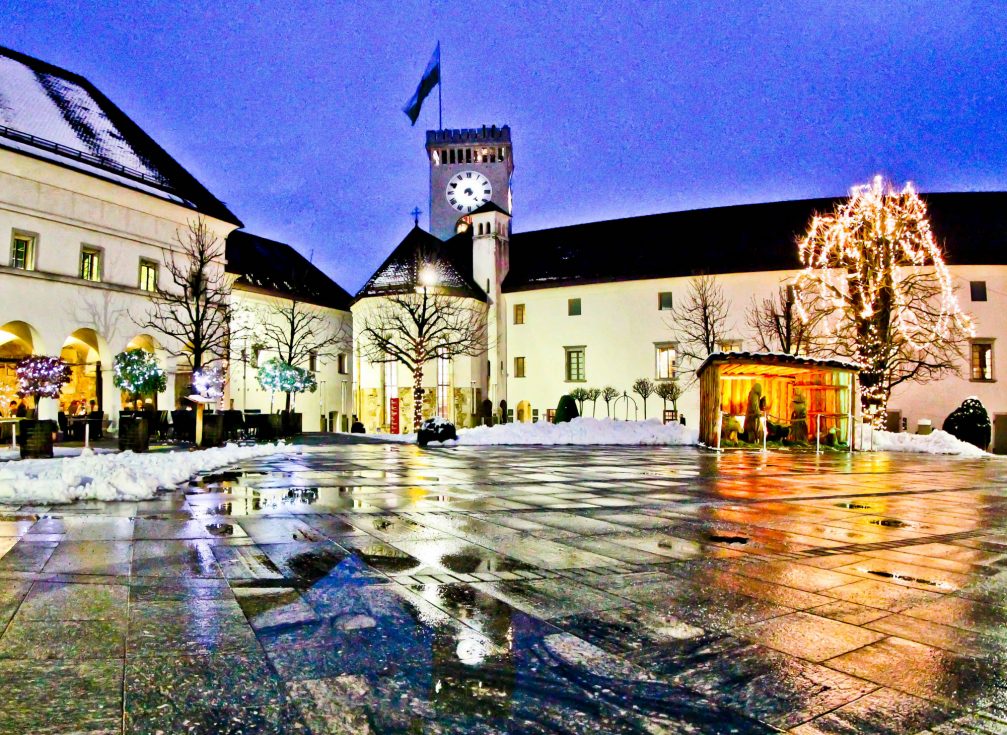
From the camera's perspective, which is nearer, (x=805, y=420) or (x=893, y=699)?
(x=893, y=699)

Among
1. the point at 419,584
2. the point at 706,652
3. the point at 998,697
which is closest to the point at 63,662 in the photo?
the point at 419,584

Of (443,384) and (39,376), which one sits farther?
(443,384)

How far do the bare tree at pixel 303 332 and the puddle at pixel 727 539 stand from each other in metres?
42.6

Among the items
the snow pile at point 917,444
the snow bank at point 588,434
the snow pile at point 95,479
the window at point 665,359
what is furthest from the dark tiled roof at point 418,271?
the snow pile at point 95,479

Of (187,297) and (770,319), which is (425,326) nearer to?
(187,297)

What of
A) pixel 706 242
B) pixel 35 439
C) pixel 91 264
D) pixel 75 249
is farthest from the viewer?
pixel 706 242

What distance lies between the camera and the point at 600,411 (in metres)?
49.2

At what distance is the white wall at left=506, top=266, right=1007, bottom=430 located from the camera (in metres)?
42.1

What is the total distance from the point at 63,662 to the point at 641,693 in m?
2.72

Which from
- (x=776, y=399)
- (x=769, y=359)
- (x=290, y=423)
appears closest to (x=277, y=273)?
(x=290, y=423)

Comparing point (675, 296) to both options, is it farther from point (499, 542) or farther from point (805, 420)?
point (499, 542)

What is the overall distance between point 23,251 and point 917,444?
3617cm

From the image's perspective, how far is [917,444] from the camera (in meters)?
25.8

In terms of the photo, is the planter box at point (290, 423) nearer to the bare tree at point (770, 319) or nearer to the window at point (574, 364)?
the window at point (574, 364)
